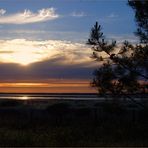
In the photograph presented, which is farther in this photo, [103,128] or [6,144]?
[103,128]

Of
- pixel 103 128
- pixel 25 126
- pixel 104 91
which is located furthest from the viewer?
pixel 25 126

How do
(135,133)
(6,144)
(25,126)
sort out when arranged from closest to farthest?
(6,144)
(135,133)
(25,126)

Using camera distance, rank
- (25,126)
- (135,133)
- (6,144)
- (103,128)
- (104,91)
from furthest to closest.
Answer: (25,126) < (103,128) < (135,133) < (104,91) < (6,144)

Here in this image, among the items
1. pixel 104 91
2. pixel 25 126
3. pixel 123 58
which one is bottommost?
pixel 25 126

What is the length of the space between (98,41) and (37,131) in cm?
549

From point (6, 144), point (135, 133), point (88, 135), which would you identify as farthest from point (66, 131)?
point (6, 144)

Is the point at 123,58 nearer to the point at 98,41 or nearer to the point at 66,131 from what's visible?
the point at 98,41

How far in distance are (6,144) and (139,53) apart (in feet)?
22.6

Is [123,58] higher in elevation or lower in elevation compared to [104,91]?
higher

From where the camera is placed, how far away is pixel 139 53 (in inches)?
878

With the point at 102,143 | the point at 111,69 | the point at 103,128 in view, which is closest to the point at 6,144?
the point at 102,143

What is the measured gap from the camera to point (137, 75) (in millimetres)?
22328

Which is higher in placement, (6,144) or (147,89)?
(147,89)

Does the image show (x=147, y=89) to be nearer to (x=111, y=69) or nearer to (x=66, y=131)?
(x=111, y=69)
